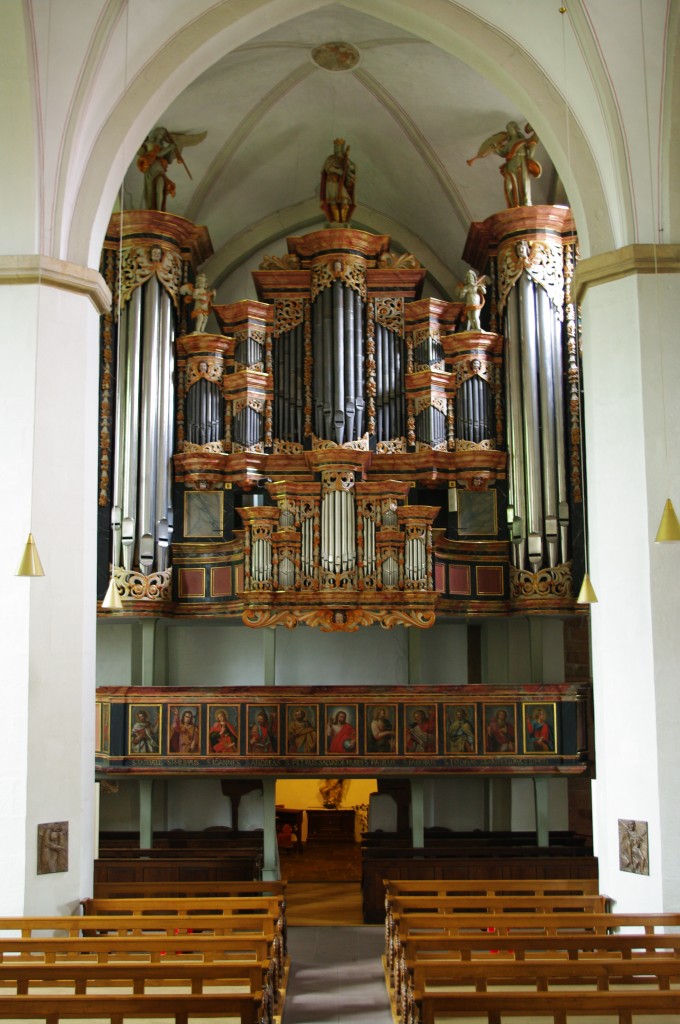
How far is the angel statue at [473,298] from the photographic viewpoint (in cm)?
1633

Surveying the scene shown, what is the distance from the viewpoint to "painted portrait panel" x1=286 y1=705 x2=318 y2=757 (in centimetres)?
1459

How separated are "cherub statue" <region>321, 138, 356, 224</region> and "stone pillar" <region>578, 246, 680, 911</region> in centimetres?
648

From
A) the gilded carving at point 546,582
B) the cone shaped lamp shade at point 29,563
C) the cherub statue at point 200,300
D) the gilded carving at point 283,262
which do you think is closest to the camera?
the cone shaped lamp shade at point 29,563

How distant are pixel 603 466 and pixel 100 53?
20.9 feet

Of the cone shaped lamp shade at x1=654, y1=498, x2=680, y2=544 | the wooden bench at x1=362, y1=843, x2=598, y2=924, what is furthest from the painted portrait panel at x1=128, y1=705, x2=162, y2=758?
the cone shaped lamp shade at x1=654, y1=498, x2=680, y2=544

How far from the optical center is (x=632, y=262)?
11.1 m

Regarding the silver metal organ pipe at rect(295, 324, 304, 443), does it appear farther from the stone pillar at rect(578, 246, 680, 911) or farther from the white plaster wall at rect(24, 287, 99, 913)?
the stone pillar at rect(578, 246, 680, 911)

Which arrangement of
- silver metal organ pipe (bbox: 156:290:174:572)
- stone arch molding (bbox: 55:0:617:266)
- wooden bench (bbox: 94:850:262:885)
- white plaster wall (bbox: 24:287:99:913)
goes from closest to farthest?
white plaster wall (bbox: 24:287:99:913) → stone arch molding (bbox: 55:0:617:266) → wooden bench (bbox: 94:850:262:885) → silver metal organ pipe (bbox: 156:290:174:572)

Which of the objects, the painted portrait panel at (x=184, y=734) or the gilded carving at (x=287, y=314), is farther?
the gilded carving at (x=287, y=314)

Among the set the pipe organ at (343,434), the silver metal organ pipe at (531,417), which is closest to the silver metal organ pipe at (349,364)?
the pipe organ at (343,434)

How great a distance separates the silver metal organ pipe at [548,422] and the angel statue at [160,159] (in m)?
5.58

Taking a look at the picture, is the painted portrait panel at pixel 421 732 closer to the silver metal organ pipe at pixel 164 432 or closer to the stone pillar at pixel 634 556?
the stone pillar at pixel 634 556

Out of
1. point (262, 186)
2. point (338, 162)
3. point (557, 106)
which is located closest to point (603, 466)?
point (557, 106)

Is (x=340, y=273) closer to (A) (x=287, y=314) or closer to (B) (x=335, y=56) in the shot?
(A) (x=287, y=314)
